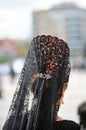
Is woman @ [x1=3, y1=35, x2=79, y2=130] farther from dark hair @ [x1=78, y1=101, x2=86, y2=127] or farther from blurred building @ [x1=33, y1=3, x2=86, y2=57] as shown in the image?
blurred building @ [x1=33, y1=3, x2=86, y2=57]

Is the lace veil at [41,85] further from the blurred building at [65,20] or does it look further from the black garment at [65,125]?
the blurred building at [65,20]

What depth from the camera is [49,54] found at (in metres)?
2.82

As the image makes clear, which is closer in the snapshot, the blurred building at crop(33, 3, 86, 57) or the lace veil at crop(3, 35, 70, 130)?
the lace veil at crop(3, 35, 70, 130)

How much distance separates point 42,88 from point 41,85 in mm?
19

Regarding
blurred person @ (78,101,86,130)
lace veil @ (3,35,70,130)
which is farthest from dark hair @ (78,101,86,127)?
lace veil @ (3,35,70,130)

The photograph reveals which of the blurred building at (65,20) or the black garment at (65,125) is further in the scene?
the blurred building at (65,20)

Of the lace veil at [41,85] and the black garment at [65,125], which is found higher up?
the lace veil at [41,85]

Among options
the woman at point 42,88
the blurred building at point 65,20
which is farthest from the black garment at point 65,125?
the blurred building at point 65,20

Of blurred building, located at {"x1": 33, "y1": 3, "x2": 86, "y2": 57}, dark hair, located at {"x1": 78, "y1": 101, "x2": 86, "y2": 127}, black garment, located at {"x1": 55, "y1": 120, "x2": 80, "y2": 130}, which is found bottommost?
black garment, located at {"x1": 55, "y1": 120, "x2": 80, "y2": 130}

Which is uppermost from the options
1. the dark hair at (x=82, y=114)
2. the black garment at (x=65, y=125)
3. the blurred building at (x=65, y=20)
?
the blurred building at (x=65, y=20)

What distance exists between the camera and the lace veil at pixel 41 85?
2.79m

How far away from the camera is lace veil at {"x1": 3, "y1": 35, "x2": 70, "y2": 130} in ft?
9.17

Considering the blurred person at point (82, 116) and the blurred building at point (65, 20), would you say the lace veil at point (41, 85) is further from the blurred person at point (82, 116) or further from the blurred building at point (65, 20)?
the blurred building at point (65, 20)

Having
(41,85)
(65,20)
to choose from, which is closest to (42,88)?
(41,85)
